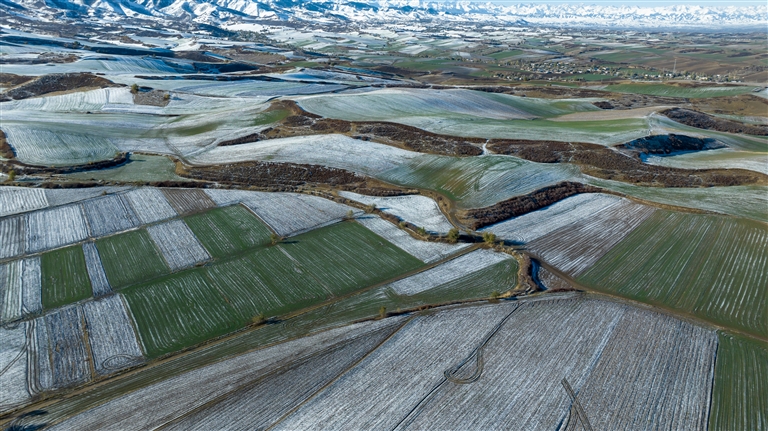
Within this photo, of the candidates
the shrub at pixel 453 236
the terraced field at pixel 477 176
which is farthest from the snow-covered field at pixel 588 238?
the terraced field at pixel 477 176

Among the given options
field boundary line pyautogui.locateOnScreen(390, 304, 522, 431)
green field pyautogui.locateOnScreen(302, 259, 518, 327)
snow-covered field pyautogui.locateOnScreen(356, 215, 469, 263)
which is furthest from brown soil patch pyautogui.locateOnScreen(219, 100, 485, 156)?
field boundary line pyautogui.locateOnScreen(390, 304, 522, 431)

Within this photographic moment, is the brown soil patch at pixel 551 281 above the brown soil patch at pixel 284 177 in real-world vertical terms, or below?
above

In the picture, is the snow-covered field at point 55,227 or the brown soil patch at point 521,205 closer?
the snow-covered field at point 55,227

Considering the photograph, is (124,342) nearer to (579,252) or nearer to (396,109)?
(579,252)

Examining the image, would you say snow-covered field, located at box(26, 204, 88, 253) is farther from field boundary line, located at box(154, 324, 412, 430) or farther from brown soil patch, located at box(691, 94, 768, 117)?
brown soil patch, located at box(691, 94, 768, 117)

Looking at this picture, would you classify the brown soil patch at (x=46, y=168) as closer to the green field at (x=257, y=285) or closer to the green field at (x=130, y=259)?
the green field at (x=130, y=259)

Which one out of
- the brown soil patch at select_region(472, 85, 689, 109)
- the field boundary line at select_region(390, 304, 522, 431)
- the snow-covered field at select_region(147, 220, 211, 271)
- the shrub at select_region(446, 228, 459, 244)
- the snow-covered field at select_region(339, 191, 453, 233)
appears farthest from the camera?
the brown soil patch at select_region(472, 85, 689, 109)

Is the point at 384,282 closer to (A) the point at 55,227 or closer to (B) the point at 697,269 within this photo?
(B) the point at 697,269
